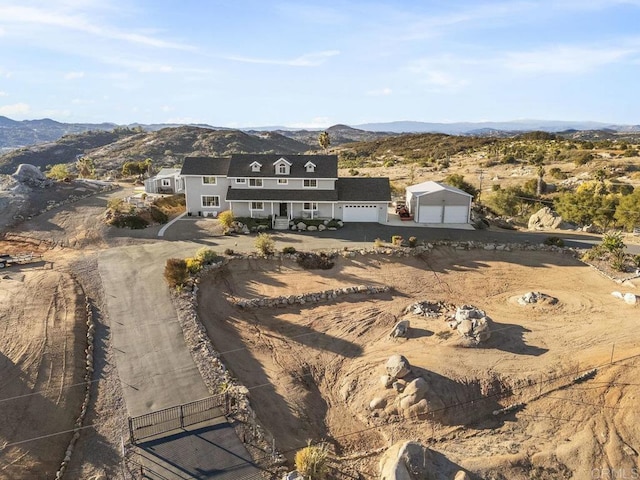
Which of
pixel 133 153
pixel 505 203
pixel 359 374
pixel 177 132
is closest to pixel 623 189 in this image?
pixel 505 203

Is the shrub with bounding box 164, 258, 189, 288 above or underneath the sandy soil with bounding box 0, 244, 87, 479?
above

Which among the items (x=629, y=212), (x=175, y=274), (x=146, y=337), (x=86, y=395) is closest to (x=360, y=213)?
(x=175, y=274)

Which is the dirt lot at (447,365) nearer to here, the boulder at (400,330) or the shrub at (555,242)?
the boulder at (400,330)

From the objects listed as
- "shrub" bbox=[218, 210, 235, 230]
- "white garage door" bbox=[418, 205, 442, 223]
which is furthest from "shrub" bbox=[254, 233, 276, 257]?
"white garage door" bbox=[418, 205, 442, 223]

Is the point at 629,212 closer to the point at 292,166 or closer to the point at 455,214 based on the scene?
the point at 455,214

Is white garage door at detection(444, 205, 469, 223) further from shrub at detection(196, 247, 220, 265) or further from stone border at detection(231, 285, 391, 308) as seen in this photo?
shrub at detection(196, 247, 220, 265)

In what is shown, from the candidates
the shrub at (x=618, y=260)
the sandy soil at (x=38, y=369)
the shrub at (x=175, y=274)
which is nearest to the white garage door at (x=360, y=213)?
the shrub at (x=175, y=274)
